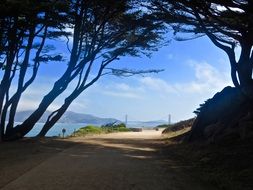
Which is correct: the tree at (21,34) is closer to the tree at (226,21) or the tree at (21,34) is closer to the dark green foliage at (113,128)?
the tree at (226,21)

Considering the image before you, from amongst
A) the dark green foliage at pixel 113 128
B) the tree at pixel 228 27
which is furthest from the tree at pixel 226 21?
the dark green foliage at pixel 113 128

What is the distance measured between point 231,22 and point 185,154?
5274 millimetres

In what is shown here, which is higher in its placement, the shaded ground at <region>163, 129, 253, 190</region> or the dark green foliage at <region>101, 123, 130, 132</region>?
the dark green foliage at <region>101, 123, 130, 132</region>

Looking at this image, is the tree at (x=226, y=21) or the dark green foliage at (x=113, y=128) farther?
the dark green foliage at (x=113, y=128)

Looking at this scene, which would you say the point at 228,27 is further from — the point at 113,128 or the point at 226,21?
the point at 113,128

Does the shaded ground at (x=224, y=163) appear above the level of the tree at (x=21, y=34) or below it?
below

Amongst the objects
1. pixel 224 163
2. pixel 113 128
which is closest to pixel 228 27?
pixel 224 163

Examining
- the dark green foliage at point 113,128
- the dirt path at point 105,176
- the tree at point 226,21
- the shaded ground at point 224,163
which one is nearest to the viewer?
the dirt path at point 105,176

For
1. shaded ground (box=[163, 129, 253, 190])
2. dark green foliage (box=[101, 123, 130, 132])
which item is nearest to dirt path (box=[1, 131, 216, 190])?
shaded ground (box=[163, 129, 253, 190])

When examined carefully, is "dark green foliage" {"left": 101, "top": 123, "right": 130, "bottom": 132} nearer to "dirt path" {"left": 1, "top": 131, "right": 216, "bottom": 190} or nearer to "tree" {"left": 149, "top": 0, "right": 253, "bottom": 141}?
"tree" {"left": 149, "top": 0, "right": 253, "bottom": 141}

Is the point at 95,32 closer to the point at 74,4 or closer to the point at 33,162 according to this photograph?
the point at 74,4

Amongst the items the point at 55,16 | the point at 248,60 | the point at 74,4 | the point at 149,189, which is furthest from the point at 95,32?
the point at 149,189

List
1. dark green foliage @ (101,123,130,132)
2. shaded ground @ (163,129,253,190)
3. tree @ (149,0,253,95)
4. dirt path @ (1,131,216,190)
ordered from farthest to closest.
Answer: dark green foliage @ (101,123,130,132), tree @ (149,0,253,95), shaded ground @ (163,129,253,190), dirt path @ (1,131,216,190)

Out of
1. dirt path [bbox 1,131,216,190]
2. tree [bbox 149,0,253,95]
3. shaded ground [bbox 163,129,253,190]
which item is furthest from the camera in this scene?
tree [bbox 149,0,253,95]
